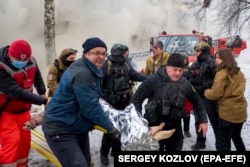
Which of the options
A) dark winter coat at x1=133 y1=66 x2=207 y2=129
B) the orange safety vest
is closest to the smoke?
the orange safety vest

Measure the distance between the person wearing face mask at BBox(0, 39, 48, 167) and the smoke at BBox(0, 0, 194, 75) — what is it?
1168cm

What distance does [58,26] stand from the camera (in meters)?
18.1

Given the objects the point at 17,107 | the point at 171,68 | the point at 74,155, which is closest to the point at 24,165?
the point at 17,107

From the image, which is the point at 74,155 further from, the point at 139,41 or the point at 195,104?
the point at 139,41

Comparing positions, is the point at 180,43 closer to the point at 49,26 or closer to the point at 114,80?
the point at 49,26

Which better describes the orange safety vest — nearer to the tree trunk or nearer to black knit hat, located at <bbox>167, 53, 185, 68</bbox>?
black knit hat, located at <bbox>167, 53, 185, 68</bbox>

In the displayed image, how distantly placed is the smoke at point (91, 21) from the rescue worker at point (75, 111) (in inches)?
500

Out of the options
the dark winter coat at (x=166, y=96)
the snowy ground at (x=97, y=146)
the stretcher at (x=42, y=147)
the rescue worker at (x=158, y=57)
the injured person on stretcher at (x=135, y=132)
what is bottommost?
the snowy ground at (x=97, y=146)

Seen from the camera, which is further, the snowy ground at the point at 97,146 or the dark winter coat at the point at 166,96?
the snowy ground at the point at 97,146

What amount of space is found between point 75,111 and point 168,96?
42.9 inches

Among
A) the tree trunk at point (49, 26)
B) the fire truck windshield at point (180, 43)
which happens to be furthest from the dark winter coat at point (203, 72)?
the tree trunk at point (49, 26)

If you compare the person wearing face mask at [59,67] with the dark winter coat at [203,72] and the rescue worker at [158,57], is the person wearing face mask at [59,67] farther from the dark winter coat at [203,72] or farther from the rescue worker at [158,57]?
the dark winter coat at [203,72]

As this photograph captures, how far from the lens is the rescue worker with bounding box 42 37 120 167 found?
9.15 feet

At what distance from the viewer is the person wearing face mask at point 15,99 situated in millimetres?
3562
